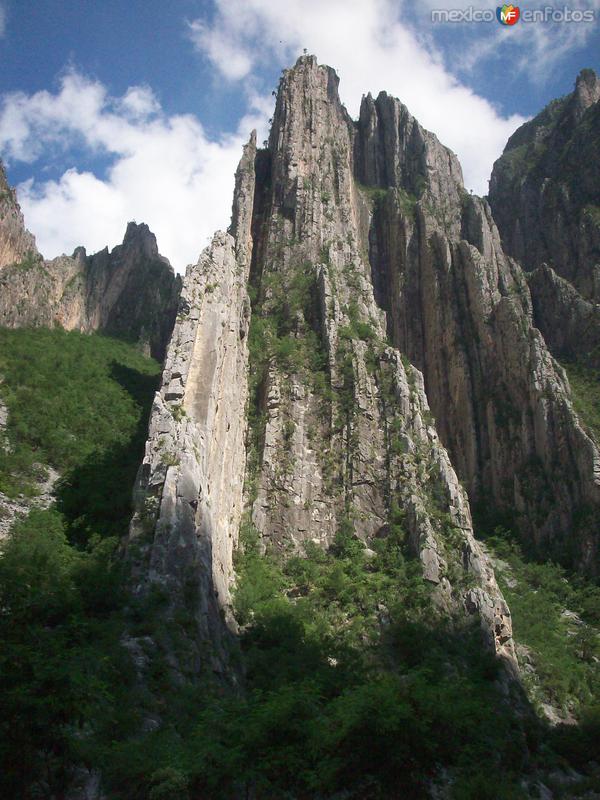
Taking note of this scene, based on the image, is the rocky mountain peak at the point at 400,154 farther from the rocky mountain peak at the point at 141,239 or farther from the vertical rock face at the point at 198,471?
the vertical rock face at the point at 198,471

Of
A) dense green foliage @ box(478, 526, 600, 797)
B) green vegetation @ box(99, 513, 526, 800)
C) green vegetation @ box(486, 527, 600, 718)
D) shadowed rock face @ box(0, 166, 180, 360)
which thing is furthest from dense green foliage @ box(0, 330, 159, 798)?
green vegetation @ box(486, 527, 600, 718)

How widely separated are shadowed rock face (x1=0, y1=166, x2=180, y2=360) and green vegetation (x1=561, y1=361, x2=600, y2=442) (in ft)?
138

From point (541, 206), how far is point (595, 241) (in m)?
12.9

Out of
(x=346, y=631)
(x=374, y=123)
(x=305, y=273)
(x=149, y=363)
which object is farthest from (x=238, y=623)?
(x=374, y=123)

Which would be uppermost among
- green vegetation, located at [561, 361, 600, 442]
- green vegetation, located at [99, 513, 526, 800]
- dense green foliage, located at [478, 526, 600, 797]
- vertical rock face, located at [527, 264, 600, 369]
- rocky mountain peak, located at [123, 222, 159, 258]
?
rocky mountain peak, located at [123, 222, 159, 258]

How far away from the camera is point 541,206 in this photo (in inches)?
3410

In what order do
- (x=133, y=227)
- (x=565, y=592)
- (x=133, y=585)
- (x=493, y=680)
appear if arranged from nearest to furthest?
(x=133, y=585)
(x=493, y=680)
(x=565, y=592)
(x=133, y=227)

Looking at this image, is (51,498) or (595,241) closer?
(51,498)

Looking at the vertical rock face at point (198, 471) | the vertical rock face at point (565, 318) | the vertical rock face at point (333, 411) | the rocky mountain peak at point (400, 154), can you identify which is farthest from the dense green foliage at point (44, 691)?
the rocky mountain peak at point (400, 154)

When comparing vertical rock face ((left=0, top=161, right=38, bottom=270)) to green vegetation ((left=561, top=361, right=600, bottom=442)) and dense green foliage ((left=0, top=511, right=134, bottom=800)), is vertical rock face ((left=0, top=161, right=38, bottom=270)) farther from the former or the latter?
dense green foliage ((left=0, top=511, right=134, bottom=800))

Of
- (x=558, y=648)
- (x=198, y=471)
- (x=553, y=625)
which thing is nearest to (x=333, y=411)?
(x=198, y=471)

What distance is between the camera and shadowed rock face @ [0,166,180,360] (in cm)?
6812

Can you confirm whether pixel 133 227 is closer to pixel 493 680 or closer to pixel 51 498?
pixel 51 498

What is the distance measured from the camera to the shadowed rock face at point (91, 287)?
68.1 metres
